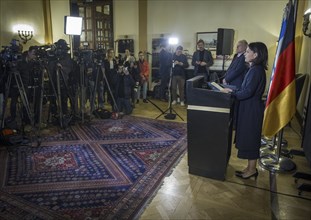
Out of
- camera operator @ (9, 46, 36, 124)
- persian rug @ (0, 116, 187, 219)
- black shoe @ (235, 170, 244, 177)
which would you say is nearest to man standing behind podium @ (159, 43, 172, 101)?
persian rug @ (0, 116, 187, 219)

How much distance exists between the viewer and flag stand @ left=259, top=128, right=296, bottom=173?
295 centimetres

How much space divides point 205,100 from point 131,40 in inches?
220

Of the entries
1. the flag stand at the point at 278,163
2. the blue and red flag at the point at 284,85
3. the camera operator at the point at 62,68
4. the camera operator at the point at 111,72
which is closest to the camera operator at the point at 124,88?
the camera operator at the point at 111,72

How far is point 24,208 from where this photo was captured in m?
2.16

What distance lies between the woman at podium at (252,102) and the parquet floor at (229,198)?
328 mm

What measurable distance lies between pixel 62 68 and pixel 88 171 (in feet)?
7.55

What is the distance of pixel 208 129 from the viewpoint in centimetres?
257

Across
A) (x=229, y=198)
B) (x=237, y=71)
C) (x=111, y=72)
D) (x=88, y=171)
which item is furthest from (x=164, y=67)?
(x=229, y=198)

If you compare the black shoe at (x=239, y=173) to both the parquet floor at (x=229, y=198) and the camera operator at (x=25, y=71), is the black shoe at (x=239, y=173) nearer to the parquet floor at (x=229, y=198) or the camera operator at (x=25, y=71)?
the parquet floor at (x=229, y=198)

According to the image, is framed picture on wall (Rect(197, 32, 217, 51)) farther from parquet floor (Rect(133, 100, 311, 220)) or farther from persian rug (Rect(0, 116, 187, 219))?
parquet floor (Rect(133, 100, 311, 220))

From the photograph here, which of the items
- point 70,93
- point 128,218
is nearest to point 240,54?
point 128,218

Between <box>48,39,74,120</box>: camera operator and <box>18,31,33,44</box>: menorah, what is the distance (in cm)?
380

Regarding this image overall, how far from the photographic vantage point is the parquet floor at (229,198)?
2123mm

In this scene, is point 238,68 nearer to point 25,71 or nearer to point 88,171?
point 88,171
